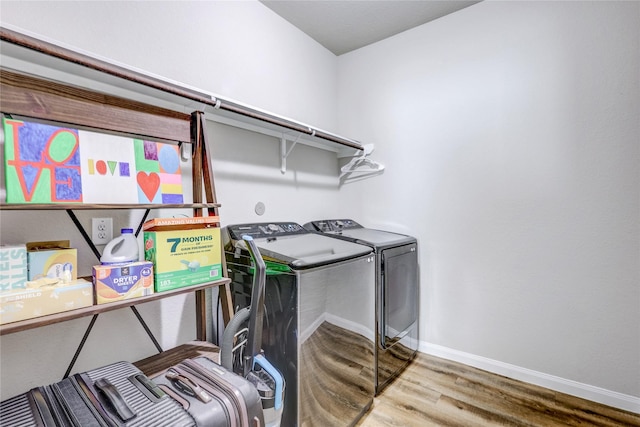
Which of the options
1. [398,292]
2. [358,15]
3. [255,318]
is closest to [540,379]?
[398,292]

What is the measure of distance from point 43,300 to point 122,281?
0.72 ft

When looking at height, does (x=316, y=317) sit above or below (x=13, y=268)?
below

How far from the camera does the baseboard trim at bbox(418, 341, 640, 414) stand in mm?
1784

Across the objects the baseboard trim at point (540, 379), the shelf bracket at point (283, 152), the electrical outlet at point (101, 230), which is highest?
the shelf bracket at point (283, 152)

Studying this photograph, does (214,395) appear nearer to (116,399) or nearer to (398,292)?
(116,399)

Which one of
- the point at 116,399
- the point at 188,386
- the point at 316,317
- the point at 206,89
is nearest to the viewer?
the point at 116,399

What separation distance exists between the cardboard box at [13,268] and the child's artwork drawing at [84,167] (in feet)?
0.53

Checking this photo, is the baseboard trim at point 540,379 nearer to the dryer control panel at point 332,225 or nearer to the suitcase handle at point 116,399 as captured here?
the dryer control panel at point 332,225

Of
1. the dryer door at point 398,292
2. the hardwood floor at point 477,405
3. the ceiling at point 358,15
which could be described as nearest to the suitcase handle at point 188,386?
the hardwood floor at point 477,405

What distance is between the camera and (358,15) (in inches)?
91.6

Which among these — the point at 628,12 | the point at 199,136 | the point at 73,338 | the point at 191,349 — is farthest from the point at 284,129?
the point at 628,12

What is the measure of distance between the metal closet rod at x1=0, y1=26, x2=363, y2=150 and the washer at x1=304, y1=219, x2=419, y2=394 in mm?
906

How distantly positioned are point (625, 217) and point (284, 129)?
218 centimetres

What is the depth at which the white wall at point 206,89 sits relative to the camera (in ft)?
3.90
